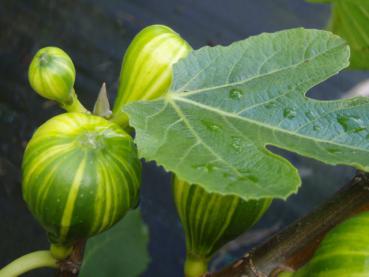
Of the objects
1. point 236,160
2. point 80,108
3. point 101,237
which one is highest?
point 236,160

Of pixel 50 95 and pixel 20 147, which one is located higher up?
pixel 50 95

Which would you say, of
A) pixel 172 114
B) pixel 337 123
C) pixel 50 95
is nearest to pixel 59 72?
pixel 50 95

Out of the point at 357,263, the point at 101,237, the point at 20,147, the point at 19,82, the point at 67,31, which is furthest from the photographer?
the point at 67,31

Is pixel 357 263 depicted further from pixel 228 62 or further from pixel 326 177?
pixel 326 177

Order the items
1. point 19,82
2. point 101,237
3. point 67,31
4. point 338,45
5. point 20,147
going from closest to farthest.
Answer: point 338,45 < point 101,237 < point 20,147 < point 19,82 < point 67,31

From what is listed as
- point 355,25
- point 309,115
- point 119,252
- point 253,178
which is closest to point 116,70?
point 119,252

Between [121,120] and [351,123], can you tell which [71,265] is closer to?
[121,120]
